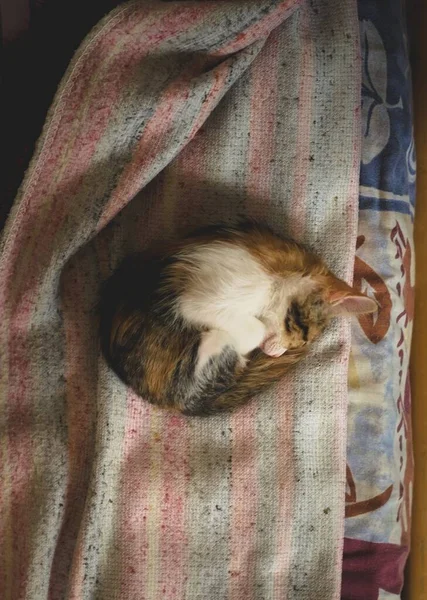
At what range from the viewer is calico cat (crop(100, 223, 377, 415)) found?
0.98 metres

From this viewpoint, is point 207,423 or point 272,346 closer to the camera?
point 272,346

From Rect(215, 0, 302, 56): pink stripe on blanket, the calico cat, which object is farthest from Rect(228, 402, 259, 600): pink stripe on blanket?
Rect(215, 0, 302, 56): pink stripe on blanket

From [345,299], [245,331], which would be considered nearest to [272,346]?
[245,331]

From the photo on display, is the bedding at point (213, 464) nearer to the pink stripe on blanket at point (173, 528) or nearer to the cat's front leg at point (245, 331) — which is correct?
the pink stripe on blanket at point (173, 528)

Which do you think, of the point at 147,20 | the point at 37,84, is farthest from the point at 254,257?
the point at 37,84

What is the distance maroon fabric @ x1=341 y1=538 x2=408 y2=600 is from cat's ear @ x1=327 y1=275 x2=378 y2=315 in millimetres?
490

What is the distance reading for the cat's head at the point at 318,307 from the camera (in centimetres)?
103

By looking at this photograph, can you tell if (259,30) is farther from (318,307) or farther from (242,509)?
(242,509)

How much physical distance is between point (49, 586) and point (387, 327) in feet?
2.73

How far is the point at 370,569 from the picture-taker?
121 cm

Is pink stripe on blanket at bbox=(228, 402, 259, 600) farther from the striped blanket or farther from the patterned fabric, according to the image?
the patterned fabric

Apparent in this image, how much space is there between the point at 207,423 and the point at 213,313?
287 millimetres

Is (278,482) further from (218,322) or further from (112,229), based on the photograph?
(112,229)

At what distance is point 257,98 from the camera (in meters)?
1.16
